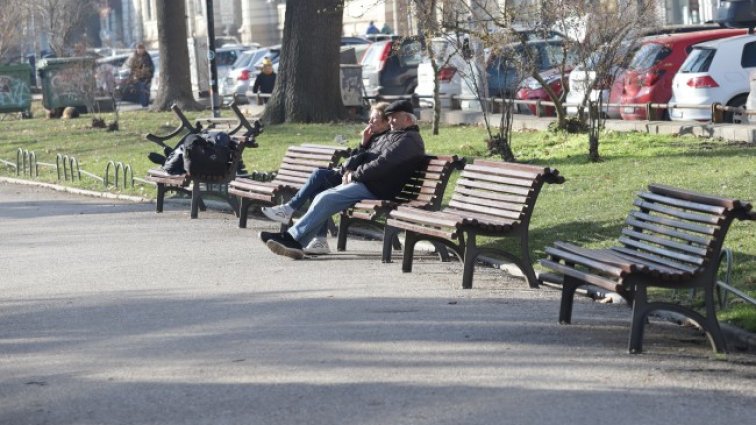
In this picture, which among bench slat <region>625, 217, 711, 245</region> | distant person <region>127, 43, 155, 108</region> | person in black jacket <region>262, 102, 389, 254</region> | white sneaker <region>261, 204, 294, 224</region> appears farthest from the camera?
distant person <region>127, 43, 155, 108</region>

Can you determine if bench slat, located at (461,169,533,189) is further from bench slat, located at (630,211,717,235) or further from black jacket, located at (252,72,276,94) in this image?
black jacket, located at (252,72,276,94)

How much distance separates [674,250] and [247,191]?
21.4 feet

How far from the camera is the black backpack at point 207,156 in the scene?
15758 mm

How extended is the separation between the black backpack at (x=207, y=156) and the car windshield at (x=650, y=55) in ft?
28.9

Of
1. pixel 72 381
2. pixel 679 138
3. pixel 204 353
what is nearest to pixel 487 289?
pixel 204 353

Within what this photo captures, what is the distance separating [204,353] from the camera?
8422 mm

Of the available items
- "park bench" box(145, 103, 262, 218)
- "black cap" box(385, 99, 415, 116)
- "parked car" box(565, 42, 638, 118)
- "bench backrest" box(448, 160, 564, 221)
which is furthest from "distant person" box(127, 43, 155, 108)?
"bench backrest" box(448, 160, 564, 221)

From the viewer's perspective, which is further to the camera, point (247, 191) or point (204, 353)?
point (247, 191)

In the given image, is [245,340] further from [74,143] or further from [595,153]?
[74,143]

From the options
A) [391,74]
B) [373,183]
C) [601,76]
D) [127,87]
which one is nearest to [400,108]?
[373,183]

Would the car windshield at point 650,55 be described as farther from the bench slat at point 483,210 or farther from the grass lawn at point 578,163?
the bench slat at point 483,210

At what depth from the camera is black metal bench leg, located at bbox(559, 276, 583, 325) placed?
8992mm

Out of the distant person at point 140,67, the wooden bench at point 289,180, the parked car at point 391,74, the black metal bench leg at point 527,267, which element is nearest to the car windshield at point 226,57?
the distant person at point 140,67

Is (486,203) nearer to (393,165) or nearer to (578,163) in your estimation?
(393,165)
